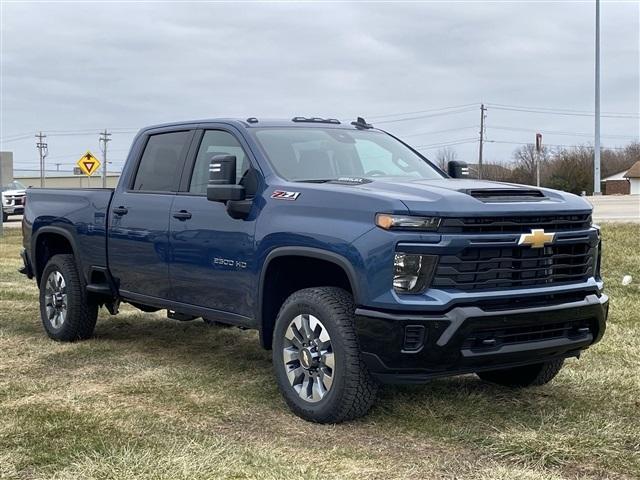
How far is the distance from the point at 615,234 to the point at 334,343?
Result: 32.0 feet

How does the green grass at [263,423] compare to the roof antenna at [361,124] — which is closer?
the green grass at [263,423]

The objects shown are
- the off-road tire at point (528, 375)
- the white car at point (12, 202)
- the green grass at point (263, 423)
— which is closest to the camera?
the green grass at point (263, 423)

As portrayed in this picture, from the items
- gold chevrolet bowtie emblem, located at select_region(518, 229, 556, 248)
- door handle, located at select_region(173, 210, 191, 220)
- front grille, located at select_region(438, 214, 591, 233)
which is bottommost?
gold chevrolet bowtie emblem, located at select_region(518, 229, 556, 248)

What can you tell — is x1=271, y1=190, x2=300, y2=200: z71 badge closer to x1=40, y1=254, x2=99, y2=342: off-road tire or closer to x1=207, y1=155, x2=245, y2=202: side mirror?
x1=207, y1=155, x2=245, y2=202: side mirror

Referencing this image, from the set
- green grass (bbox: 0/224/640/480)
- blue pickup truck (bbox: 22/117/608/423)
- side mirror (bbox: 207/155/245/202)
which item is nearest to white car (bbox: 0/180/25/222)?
green grass (bbox: 0/224/640/480)

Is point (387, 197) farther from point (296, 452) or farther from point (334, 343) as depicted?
point (296, 452)

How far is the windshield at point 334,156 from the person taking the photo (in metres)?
5.43

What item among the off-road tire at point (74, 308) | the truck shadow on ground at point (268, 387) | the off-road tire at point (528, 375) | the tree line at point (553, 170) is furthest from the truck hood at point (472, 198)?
the tree line at point (553, 170)

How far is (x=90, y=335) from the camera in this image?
7.33 meters

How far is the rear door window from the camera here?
613 centimetres

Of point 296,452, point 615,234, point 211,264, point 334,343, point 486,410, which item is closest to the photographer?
point 296,452

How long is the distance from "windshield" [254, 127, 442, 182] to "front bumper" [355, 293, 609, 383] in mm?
1422

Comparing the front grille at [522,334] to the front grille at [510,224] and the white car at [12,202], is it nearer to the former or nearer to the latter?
the front grille at [510,224]

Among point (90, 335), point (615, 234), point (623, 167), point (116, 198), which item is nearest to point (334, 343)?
point (116, 198)
